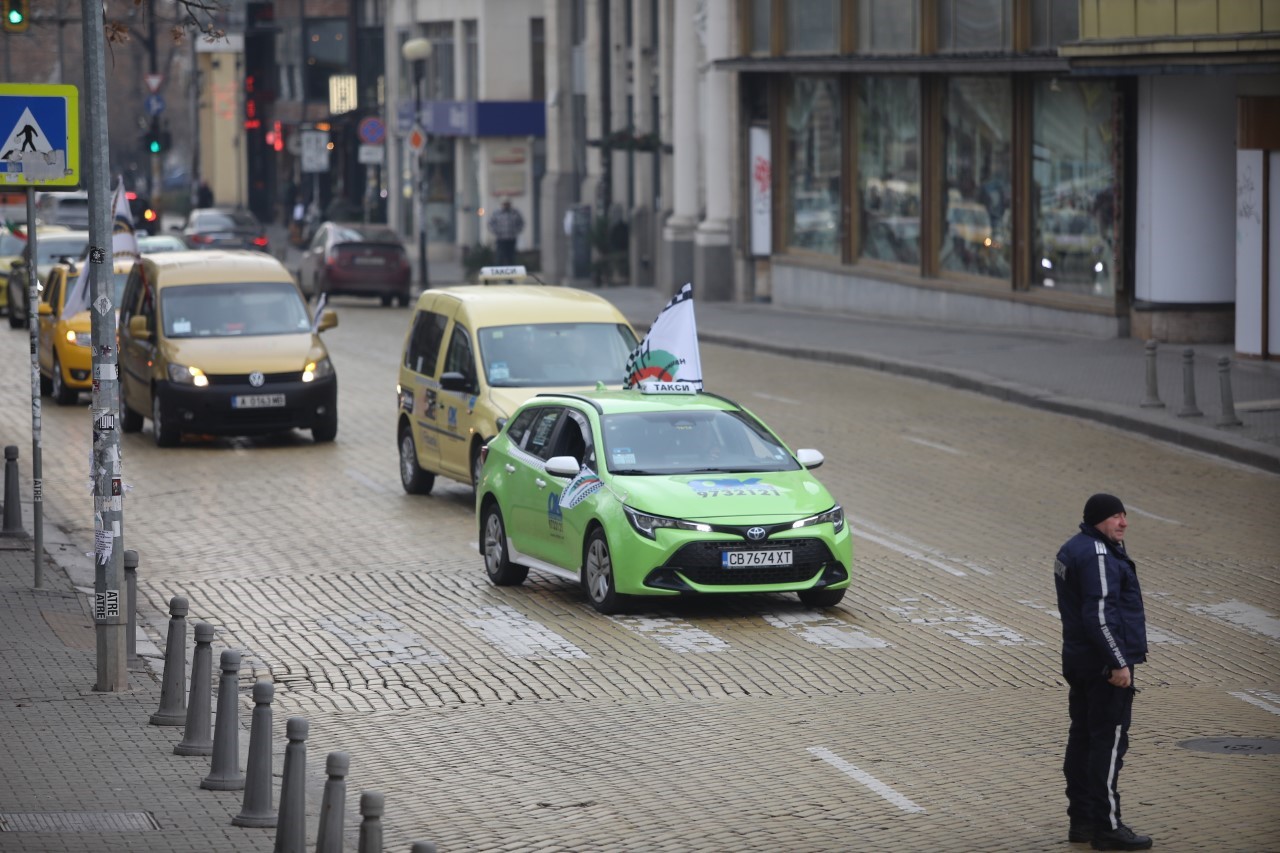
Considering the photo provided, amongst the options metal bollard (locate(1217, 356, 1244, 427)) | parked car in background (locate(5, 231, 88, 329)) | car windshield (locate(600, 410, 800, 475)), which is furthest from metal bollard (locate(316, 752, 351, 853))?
parked car in background (locate(5, 231, 88, 329))

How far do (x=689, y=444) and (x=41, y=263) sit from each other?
27.2m

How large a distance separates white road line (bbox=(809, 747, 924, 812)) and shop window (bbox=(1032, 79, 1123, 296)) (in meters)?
21.4

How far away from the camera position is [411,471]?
20.6 metres

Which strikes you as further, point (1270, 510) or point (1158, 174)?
point (1158, 174)

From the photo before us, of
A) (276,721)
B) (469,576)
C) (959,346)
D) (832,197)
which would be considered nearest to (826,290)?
(832,197)

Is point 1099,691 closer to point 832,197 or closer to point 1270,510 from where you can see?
point 1270,510

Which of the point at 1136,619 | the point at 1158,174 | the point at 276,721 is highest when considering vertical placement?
the point at 1158,174

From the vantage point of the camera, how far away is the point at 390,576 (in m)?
16.5

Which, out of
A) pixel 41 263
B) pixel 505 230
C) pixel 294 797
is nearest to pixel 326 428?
pixel 294 797

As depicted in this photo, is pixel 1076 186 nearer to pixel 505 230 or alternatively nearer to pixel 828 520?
pixel 828 520

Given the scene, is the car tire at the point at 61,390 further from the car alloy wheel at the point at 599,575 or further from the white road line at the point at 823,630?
the white road line at the point at 823,630

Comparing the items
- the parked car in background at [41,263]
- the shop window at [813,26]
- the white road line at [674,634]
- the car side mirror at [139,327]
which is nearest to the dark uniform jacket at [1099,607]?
the white road line at [674,634]

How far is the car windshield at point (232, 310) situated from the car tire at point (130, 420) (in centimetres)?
146

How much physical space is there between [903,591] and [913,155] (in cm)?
2297
